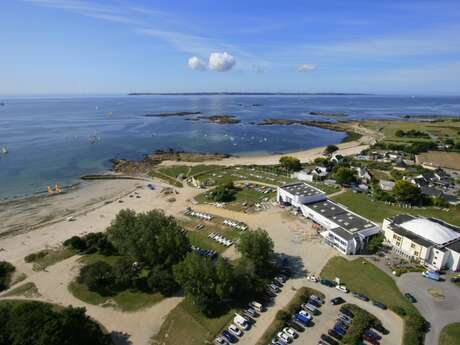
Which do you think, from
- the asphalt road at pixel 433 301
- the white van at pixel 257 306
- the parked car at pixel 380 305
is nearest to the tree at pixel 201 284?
the white van at pixel 257 306

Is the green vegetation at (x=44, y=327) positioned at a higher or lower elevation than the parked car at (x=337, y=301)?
higher

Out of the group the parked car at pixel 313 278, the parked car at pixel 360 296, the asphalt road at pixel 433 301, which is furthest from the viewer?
the parked car at pixel 313 278

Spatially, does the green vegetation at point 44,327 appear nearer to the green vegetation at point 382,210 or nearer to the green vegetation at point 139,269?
the green vegetation at point 139,269

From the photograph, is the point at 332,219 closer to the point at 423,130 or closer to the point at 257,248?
the point at 257,248

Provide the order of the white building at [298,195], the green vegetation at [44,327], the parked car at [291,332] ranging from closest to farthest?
the green vegetation at [44,327]
the parked car at [291,332]
the white building at [298,195]

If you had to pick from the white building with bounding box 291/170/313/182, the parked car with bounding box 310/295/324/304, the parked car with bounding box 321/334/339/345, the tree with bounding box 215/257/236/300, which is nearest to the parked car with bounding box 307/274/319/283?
the parked car with bounding box 310/295/324/304

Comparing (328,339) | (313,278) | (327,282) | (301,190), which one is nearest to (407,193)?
(301,190)
